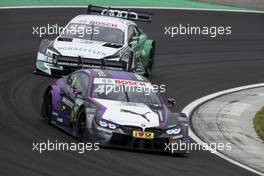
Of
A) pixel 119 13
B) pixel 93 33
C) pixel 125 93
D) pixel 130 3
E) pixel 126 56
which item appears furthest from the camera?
A: pixel 130 3

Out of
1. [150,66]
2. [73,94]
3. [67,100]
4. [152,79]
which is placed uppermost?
[73,94]

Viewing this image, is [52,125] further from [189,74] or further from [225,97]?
[189,74]

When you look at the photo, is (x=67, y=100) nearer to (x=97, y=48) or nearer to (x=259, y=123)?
(x=259, y=123)

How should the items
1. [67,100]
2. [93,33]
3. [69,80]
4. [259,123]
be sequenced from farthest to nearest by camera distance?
[93,33] → [259,123] → [69,80] → [67,100]

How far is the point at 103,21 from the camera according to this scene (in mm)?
25328

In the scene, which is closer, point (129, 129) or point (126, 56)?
point (129, 129)

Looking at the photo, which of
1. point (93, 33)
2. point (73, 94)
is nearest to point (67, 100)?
point (73, 94)

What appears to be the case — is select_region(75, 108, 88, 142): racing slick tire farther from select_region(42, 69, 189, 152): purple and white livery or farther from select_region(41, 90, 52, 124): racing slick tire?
select_region(41, 90, 52, 124): racing slick tire

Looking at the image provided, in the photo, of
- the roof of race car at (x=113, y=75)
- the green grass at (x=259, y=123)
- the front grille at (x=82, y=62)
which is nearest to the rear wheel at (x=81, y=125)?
the roof of race car at (x=113, y=75)

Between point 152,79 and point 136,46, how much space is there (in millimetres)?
950

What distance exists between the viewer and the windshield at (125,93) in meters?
17.6

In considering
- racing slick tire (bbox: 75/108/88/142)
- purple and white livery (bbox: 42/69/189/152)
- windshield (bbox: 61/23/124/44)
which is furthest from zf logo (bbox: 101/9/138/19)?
racing slick tire (bbox: 75/108/88/142)

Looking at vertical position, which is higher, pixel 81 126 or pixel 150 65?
pixel 81 126

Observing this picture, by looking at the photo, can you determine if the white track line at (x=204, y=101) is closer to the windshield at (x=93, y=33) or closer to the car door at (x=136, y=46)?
the car door at (x=136, y=46)
